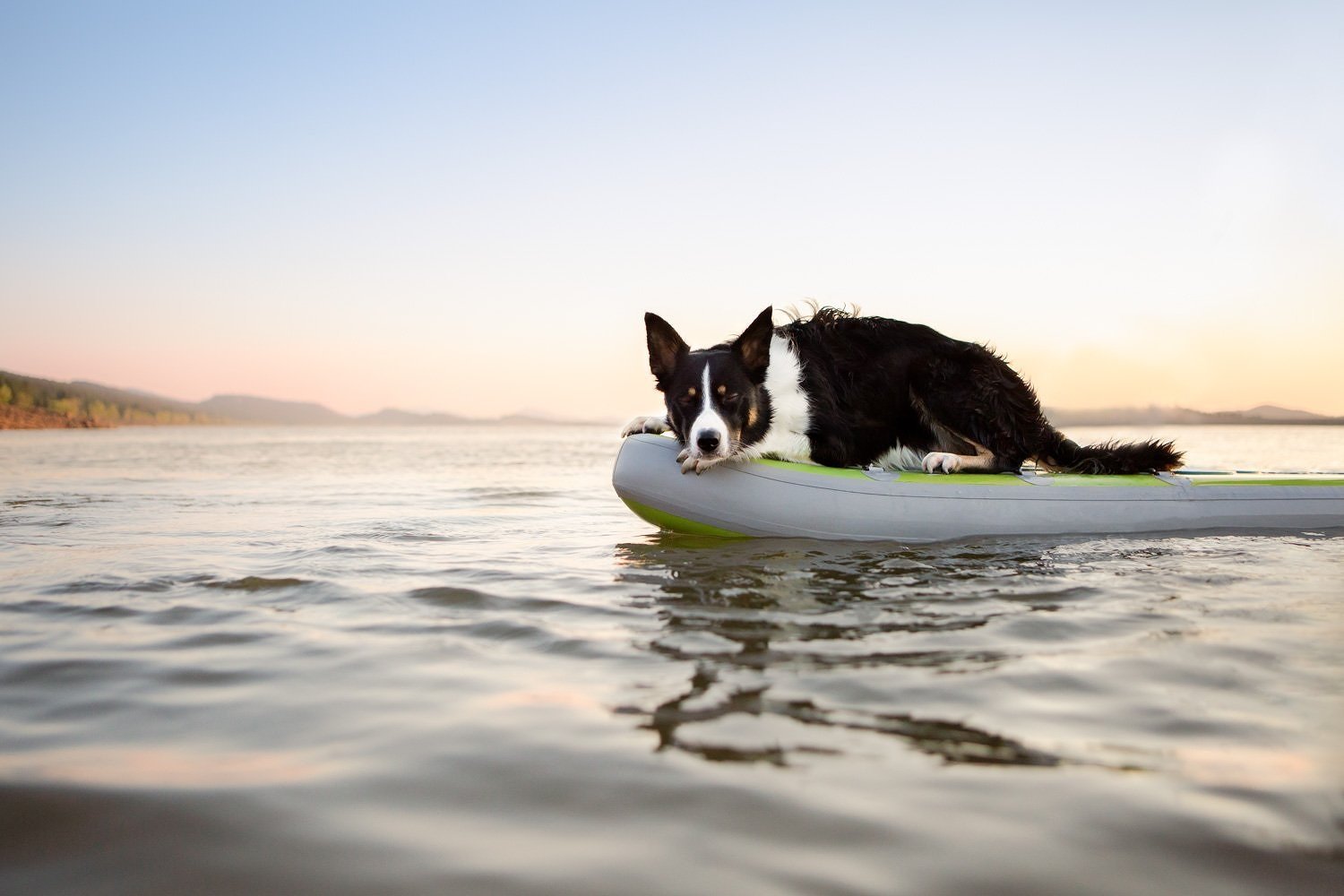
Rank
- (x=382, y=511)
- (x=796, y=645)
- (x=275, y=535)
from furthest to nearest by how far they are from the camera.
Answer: (x=382, y=511) < (x=275, y=535) < (x=796, y=645)

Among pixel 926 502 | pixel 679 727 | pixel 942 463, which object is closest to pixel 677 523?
pixel 926 502

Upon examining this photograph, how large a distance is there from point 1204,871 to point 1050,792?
12.3 inches

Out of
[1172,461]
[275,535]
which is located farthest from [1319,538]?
[275,535]

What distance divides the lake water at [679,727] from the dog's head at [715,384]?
2.80 feet

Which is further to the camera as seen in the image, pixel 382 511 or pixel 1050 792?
pixel 382 511

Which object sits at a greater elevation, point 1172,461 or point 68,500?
point 1172,461

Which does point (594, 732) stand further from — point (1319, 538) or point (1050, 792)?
point (1319, 538)

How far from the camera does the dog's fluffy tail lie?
5938mm

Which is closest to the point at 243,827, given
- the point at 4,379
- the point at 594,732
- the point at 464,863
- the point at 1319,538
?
the point at 464,863

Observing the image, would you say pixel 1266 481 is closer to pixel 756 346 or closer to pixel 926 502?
pixel 926 502

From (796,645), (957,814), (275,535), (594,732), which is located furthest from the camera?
(275,535)

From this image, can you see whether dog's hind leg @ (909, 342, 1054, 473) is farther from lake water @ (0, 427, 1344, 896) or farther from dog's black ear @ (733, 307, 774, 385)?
lake water @ (0, 427, 1344, 896)

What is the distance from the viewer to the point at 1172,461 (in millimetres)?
6062

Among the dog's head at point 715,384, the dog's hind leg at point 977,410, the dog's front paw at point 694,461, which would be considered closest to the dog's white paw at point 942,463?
the dog's hind leg at point 977,410
